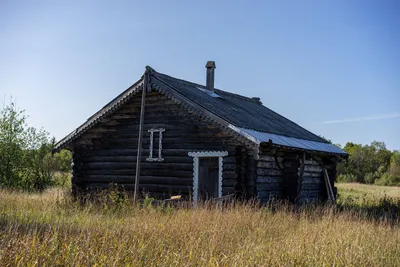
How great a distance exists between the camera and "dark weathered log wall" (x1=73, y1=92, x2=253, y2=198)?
15.5m

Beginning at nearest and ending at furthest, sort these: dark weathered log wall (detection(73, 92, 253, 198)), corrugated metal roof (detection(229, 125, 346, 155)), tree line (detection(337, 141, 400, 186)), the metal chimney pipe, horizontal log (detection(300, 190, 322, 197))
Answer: corrugated metal roof (detection(229, 125, 346, 155)), dark weathered log wall (detection(73, 92, 253, 198)), horizontal log (detection(300, 190, 322, 197)), the metal chimney pipe, tree line (detection(337, 141, 400, 186))

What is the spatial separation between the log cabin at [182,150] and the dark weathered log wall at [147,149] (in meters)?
0.03

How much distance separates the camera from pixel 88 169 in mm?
18562

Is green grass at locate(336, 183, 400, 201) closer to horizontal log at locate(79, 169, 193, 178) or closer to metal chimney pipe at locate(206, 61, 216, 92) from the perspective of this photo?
metal chimney pipe at locate(206, 61, 216, 92)

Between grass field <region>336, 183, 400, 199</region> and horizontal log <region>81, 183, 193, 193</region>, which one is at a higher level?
horizontal log <region>81, 183, 193, 193</region>

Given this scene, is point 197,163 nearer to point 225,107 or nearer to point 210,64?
point 225,107

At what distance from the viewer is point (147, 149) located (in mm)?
17062

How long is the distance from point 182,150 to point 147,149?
4.99ft

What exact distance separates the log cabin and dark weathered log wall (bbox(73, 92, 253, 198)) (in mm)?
32

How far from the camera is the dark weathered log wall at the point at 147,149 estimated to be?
15.5 metres

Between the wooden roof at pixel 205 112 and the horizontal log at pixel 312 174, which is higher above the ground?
the wooden roof at pixel 205 112

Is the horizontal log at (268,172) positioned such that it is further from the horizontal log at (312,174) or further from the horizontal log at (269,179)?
the horizontal log at (312,174)

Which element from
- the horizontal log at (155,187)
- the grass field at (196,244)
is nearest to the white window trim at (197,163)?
the horizontal log at (155,187)

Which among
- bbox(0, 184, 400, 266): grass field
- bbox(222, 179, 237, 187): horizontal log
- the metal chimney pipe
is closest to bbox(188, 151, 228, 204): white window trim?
bbox(222, 179, 237, 187): horizontal log
